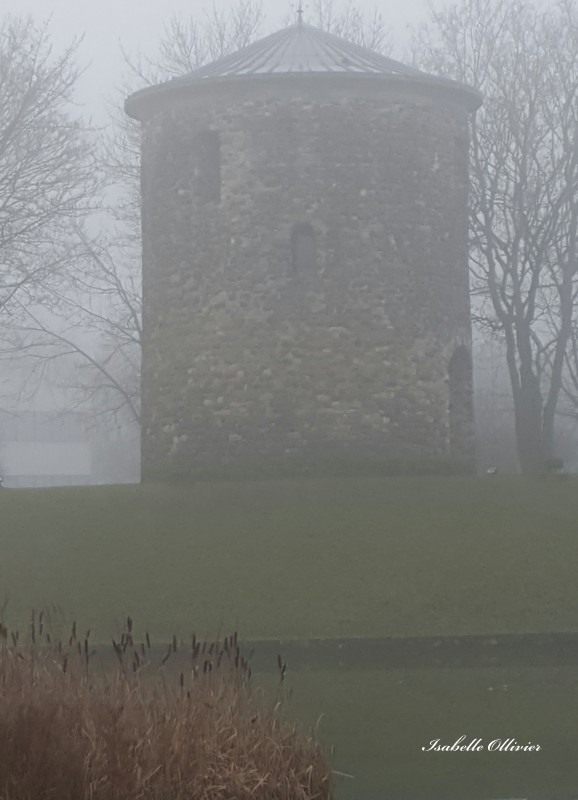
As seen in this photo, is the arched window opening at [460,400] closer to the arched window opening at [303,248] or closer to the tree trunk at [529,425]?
the arched window opening at [303,248]

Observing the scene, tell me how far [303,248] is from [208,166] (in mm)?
2463

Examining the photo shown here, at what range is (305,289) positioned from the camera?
97.9 ft

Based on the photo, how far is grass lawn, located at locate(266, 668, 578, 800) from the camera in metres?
12.3

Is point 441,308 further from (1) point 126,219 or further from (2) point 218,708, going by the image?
(2) point 218,708

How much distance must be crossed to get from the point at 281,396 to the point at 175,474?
8.46 feet

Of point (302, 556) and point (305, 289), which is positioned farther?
point (305, 289)

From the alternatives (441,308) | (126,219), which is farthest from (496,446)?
(441,308)

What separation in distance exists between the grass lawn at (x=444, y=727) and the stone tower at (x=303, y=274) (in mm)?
11104

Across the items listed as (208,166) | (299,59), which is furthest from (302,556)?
(299,59)

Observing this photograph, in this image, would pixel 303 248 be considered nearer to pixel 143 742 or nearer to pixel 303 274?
pixel 303 274

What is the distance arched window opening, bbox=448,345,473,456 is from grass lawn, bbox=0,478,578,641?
271 centimetres

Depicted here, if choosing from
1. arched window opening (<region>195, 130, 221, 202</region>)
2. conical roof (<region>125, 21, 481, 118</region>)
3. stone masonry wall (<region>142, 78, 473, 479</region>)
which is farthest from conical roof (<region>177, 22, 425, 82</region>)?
arched window opening (<region>195, 130, 221, 202</region>)

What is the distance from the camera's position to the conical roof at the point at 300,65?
98.8 ft

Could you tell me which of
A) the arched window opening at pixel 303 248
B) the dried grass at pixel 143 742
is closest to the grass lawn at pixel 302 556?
the arched window opening at pixel 303 248
